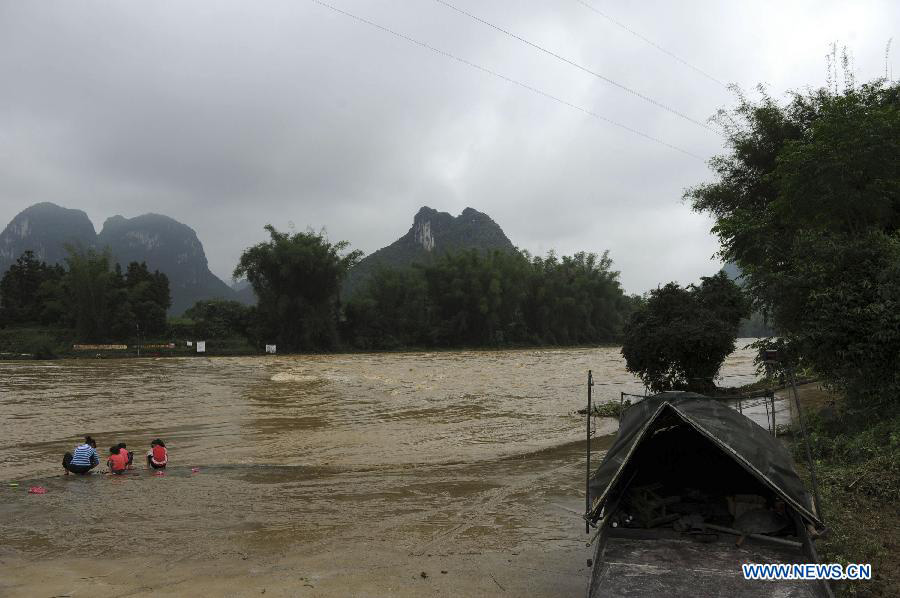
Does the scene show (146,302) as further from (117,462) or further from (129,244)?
(129,244)

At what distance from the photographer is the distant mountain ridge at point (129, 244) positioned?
6117 inches

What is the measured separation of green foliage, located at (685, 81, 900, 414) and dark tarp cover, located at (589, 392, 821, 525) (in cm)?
500

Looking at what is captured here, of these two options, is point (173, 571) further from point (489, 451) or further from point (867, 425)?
point (867, 425)

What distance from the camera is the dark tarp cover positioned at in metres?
5.73

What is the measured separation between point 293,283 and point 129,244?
499ft

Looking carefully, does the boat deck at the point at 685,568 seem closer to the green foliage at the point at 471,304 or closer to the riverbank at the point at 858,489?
the riverbank at the point at 858,489

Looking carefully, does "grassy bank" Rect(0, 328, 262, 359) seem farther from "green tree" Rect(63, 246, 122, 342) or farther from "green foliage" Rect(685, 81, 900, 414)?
"green foliage" Rect(685, 81, 900, 414)

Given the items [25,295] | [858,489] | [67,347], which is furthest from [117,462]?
[25,295]

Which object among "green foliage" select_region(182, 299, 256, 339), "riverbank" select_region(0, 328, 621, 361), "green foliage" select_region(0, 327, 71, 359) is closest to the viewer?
"green foliage" select_region(0, 327, 71, 359)

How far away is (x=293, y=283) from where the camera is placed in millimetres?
52031

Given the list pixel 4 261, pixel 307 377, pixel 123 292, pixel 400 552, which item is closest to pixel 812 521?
pixel 400 552

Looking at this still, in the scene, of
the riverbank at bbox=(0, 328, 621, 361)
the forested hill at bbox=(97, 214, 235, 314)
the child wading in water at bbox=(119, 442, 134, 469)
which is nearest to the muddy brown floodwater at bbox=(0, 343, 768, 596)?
the child wading in water at bbox=(119, 442, 134, 469)

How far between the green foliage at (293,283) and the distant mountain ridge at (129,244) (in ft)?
336

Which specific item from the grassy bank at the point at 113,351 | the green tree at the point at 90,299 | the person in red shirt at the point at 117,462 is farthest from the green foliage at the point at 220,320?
the person in red shirt at the point at 117,462
